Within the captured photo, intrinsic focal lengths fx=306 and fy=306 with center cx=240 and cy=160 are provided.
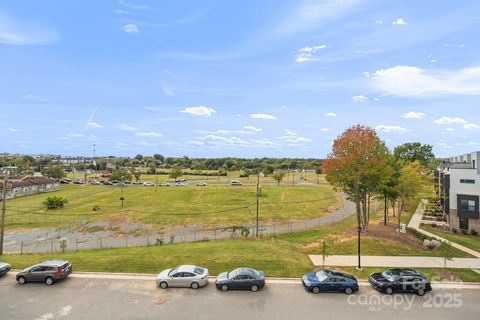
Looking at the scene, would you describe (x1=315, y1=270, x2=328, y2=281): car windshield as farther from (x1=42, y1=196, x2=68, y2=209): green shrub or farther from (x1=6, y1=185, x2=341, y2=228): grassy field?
(x1=42, y1=196, x2=68, y2=209): green shrub

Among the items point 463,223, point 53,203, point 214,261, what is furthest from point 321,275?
point 53,203

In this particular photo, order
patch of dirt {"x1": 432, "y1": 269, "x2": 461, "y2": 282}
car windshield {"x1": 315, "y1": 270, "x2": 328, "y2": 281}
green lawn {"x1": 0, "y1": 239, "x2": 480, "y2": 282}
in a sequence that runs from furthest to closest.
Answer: green lawn {"x1": 0, "y1": 239, "x2": 480, "y2": 282} → patch of dirt {"x1": 432, "y1": 269, "x2": 461, "y2": 282} → car windshield {"x1": 315, "y1": 270, "x2": 328, "y2": 281}

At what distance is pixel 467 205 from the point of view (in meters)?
41.6

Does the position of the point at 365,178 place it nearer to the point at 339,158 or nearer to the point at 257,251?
the point at 339,158

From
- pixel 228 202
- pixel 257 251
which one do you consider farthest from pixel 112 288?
pixel 228 202

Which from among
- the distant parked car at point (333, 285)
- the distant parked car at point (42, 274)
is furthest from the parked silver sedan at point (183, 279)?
the distant parked car at point (42, 274)

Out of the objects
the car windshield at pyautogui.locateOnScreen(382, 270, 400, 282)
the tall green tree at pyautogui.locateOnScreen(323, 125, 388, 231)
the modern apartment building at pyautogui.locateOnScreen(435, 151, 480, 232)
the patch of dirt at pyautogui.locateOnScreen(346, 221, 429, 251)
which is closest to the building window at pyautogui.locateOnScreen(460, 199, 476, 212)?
the modern apartment building at pyautogui.locateOnScreen(435, 151, 480, 232)

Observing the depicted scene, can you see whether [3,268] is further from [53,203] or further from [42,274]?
[53,203]

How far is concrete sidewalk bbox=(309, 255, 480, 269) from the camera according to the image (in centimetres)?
2491

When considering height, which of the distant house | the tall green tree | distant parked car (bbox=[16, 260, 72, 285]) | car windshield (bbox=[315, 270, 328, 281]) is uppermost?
the tall green tree

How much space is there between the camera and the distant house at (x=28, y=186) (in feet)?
257

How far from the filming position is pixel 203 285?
65.4ft

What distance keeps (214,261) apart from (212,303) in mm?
6907

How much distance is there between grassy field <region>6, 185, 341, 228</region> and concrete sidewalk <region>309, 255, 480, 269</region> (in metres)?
25.2
